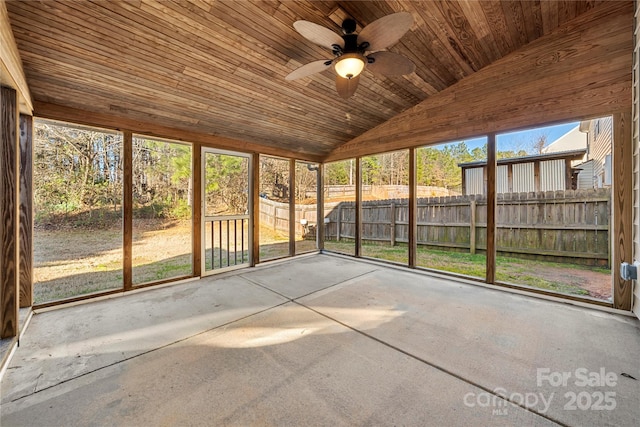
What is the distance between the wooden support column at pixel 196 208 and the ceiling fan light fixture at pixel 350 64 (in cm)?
285

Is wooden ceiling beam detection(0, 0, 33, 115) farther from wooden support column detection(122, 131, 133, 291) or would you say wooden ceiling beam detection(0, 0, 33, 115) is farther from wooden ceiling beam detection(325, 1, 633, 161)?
wooden ceiling beam detection(325, 1, 633, 161)

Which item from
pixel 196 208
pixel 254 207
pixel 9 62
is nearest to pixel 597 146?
pixel 254 207

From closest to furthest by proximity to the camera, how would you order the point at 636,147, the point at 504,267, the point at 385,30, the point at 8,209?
1. the point at 385,30
2. the point at 8,209
3. the point at 636,147
4. the point at 504,267

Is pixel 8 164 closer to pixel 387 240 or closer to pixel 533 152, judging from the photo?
pixel 387 240

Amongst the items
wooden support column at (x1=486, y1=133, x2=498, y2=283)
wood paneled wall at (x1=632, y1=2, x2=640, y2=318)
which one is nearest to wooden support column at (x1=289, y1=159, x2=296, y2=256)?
wooden support column at (x1=486, y1=133, x2=498, y2=283)

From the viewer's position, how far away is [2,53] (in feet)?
5.79

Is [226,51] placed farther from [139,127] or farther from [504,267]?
[504,267]

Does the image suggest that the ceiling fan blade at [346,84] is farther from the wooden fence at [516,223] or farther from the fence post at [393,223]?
the fence post at [393,223]

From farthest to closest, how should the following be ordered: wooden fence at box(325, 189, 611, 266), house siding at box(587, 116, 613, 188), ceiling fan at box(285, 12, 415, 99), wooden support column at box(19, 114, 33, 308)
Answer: house siding at box(587, 116, 613, 188) → wooden fence at box(325, 189, 611, 266) → wooden support column at box(19, 114, 33, 308) → ceiling fan at box(285, 12, 415, 99)

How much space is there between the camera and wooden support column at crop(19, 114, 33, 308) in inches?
103

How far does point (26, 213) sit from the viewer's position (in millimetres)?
2654

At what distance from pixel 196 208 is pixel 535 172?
28.0ft

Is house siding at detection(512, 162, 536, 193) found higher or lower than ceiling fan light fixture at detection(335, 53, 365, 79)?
lower

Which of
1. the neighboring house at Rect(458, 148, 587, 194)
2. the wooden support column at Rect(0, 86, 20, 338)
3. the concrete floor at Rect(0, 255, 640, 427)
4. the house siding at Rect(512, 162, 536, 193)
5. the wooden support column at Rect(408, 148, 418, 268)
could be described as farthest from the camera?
the house siding at Rect(512, 162, 536, 193)
